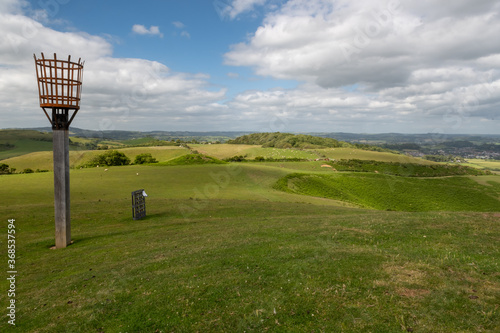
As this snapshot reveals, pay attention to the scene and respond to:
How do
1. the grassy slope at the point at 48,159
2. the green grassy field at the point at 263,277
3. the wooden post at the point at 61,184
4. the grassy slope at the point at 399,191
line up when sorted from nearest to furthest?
the green grassy field at the point at 263,277, the wooden post at the point at 61,184, the grassy slope at the point at 399,191, the grassy slope at the point at 48,159

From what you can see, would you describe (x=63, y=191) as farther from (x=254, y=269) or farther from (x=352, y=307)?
(x=352, y=307)

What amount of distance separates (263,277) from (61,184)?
1577cm

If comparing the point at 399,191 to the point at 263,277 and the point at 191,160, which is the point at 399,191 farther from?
the point at 263,277

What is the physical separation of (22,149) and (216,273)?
217 meters

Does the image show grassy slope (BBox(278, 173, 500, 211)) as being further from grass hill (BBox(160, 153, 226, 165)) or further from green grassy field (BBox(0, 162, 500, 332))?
green grassy field (BBox(0, 162, 500, 332))

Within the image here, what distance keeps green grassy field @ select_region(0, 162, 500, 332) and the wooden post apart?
1185 mm

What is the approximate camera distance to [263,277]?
1141cm

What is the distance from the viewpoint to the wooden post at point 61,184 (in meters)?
18.0

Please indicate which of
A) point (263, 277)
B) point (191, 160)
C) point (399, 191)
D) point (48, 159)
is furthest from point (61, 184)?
point (48, 159)

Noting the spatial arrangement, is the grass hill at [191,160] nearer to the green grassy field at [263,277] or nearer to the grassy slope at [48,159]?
the grassy slope at [48,159]

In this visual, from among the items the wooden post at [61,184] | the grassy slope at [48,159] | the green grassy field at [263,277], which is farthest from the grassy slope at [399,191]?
the grassy slope at [48,159]

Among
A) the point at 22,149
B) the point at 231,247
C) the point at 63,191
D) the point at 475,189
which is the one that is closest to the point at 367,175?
the point at 475,189

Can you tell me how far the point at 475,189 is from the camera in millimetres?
71875

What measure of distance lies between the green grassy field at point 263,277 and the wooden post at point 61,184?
1.19m
